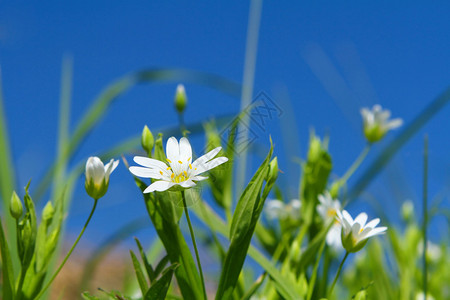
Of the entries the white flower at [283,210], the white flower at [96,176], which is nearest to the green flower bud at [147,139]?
the white flower at [96,176]

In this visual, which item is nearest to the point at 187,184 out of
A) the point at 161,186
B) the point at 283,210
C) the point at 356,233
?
the point at 161,186

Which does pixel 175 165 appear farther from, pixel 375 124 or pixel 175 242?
pixel 375 124

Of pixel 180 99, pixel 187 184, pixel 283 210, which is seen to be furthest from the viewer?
pixel 283 210

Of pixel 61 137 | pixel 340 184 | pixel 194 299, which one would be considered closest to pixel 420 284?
pixel 340 184

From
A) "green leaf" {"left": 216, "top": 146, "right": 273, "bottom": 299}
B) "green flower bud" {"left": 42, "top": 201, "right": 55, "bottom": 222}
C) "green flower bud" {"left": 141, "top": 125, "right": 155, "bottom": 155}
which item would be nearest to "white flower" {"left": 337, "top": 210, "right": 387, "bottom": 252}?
"green leaf" {"left": 216, "top": 146, "right": 273, "bottom": 299}

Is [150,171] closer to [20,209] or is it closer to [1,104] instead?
[20,209]

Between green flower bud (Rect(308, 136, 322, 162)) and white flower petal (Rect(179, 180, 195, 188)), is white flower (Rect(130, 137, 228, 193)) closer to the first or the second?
white flower petal (Rect(179, 180, 195, 188))

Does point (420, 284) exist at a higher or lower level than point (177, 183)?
lower
